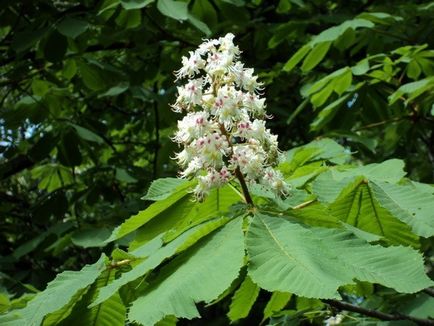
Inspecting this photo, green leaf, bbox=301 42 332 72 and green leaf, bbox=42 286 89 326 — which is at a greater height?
green leaf, bbox=301 42 332 72

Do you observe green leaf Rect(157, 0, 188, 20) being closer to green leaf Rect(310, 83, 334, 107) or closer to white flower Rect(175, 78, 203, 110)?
green leaf Rect(310, 83, 334, 107)

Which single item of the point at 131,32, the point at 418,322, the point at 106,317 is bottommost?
the point at 418,322

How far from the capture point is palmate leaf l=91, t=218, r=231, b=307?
3.32ft

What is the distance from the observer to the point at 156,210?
1.28m

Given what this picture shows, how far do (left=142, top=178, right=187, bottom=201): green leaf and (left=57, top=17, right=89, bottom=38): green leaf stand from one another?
148 centimetres

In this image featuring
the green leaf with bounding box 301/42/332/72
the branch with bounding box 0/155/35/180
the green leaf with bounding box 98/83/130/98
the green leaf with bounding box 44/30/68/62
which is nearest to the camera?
the green leaf with bounding box 301/42/332/72

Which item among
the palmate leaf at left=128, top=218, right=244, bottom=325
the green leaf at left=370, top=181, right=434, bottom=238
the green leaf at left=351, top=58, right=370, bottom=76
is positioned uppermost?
the palmate leaf at left=128, top=218, right=244, bottom=325

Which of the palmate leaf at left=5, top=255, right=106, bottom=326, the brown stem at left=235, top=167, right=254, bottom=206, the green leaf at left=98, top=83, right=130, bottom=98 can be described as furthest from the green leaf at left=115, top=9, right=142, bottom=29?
the palmate leaf at left=5, top=255, right=106, bottom=326

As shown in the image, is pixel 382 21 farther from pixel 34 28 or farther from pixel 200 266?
pixel 200 266

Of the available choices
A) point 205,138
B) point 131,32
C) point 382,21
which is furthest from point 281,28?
point 205,138

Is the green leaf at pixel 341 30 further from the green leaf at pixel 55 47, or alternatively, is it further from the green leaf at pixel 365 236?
the green leaf at pixel 365 236

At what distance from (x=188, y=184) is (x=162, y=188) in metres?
0.10

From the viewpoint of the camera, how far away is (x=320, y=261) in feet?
3.07

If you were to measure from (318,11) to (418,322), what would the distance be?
2.99 metres
